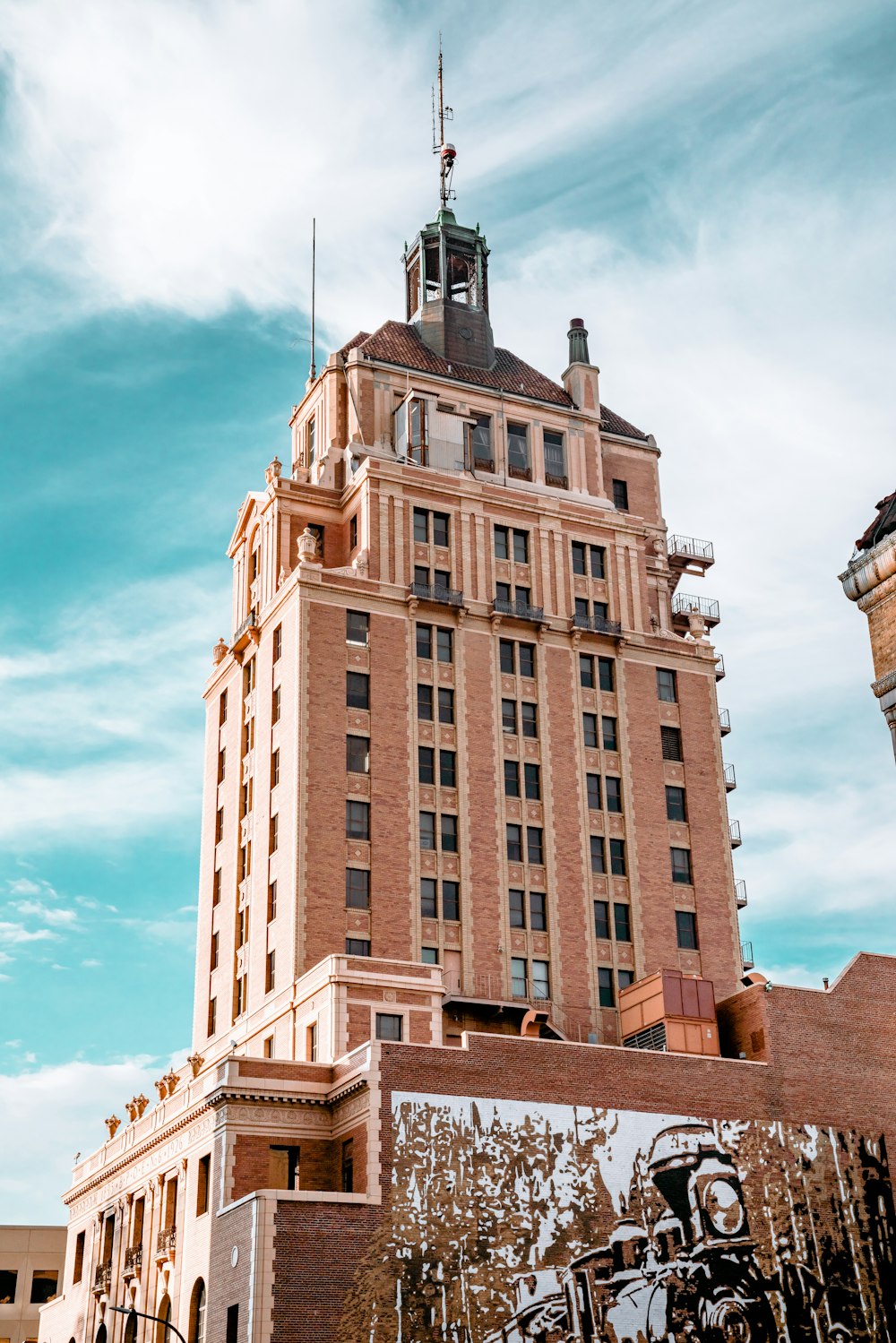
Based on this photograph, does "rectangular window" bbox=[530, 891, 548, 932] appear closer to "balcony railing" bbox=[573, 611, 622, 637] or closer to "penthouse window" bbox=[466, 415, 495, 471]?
"balcony railing" bbox=[573, 611, 622, 637]

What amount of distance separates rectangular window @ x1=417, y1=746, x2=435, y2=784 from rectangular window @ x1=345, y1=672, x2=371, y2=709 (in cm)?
349

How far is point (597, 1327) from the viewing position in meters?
63.4

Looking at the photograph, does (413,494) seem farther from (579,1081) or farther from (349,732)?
(579,1081)

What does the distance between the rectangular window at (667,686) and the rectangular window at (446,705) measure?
12.6m

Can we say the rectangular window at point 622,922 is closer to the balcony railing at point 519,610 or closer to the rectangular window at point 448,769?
the rectangular window at point 448,769

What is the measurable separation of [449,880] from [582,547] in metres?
21.9

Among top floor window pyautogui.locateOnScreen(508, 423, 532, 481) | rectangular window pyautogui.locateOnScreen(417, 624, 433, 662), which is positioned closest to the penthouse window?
top floor window pyautogui.locateOnScreen(508, 423, 532, 481)

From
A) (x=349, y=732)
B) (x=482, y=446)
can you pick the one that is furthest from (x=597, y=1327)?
(x=482, y=446)

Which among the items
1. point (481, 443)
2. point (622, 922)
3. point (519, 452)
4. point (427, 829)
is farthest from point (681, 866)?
point (481, 443)

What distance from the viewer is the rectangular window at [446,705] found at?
84938 mm

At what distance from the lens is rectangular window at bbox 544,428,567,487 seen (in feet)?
317

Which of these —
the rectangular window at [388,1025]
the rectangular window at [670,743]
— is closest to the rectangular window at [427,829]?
the rectangular window at [388,1025]

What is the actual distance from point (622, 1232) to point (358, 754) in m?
26.4

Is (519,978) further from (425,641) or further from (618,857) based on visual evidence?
(425,641)
